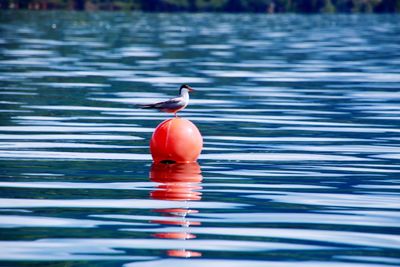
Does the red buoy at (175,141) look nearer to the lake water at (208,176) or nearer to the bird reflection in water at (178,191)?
the bird reflection in water at (178,191)

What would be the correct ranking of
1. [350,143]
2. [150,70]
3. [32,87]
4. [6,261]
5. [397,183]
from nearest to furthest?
[6,261]
[397,183]
[350,143]
[32,87]
[150,70]

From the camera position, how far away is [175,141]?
65.4 feet

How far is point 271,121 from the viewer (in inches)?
1099

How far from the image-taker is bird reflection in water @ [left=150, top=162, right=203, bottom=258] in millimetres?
13883

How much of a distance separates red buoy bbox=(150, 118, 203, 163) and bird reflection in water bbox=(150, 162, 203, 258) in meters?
0.16

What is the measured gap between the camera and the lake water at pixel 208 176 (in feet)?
43.7

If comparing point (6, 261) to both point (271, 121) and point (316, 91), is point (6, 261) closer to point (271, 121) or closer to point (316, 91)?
Answer: point (271, 121)

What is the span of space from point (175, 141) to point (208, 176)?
1.23m


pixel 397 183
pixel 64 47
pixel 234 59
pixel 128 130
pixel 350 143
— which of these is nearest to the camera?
pixel 397 183

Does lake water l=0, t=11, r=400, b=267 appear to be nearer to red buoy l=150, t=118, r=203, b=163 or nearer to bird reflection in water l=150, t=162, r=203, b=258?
bird reflection in water l=150, t=162, r=203, b=258

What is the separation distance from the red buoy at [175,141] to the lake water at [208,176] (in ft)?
0.88

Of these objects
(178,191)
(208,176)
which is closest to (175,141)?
(208,176)

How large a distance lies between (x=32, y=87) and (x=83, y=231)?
23.9m

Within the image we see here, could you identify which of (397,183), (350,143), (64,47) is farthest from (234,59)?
→ (397,183)
